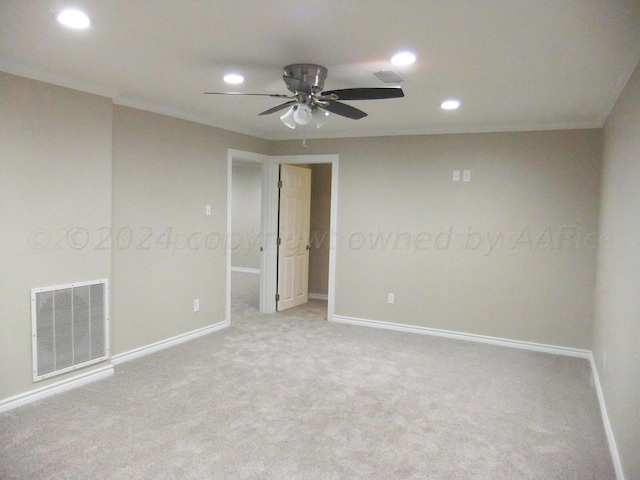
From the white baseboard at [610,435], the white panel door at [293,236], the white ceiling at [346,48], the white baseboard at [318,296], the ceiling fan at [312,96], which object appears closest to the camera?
the white ceiling at [346,48]

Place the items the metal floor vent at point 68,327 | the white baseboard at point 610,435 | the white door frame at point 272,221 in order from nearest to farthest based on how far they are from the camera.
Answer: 1. the white baseboard at point 610,435
2. the metal floor vent at point 68,327
3. the white door frame at point 272,221

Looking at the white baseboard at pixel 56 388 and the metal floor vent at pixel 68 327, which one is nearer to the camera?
the white baseboard at pixel 56 388

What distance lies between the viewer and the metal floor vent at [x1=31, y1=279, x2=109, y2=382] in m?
3.22

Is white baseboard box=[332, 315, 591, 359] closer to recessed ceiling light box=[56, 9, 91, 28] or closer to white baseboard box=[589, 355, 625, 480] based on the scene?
white baseboard box=[589, 355, 625, 480]

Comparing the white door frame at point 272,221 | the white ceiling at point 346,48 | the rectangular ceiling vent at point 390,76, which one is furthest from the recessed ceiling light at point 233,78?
the white door frame at point 272,221

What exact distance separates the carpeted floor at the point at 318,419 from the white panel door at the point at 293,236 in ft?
5.68

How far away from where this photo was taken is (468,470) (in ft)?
8.11

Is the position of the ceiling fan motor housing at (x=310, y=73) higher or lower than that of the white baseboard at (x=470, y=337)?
higher

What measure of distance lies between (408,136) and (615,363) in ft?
10.6

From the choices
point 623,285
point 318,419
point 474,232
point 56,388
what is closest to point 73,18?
point 56,388

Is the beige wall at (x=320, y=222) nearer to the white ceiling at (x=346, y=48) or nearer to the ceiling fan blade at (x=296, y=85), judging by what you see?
the white ceiling at (x=346, y=48)

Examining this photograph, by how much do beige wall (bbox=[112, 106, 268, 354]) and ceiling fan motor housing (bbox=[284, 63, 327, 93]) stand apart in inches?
74.4

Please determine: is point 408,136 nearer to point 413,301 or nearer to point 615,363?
point 413,301

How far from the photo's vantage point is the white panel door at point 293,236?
6.02 m
